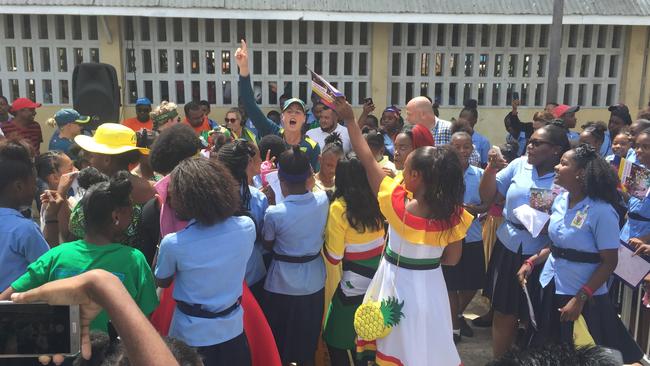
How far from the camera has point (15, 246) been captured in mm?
2424

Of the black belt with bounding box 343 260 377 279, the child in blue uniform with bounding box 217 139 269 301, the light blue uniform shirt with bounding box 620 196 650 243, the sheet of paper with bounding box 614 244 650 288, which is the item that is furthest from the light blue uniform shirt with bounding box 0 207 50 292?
the light blue uniform shirt with bounding box 620 196 650 243

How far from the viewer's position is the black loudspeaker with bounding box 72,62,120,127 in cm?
662

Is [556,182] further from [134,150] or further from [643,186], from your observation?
[134,150]

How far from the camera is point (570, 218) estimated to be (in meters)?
3.02

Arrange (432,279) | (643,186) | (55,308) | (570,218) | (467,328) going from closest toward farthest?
(55,308) < (432,279) < (570,218) < (643,186) < (467,328)

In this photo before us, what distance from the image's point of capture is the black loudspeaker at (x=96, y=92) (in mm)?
6621

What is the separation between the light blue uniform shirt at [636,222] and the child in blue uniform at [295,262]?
229cm

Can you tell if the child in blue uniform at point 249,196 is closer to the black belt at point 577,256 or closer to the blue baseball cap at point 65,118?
the black belt at point 577,256

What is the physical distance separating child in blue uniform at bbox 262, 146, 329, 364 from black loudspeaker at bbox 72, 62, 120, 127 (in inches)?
175

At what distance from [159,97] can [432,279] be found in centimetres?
760

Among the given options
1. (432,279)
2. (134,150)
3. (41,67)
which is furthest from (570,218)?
(41,67)

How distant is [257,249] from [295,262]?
0.85ft

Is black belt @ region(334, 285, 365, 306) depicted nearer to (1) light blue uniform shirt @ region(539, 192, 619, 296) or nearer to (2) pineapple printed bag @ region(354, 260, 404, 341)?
(2) pineapple printed bag @ region(354, 260, 404, 341)

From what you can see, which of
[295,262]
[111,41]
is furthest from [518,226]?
[111,41]
